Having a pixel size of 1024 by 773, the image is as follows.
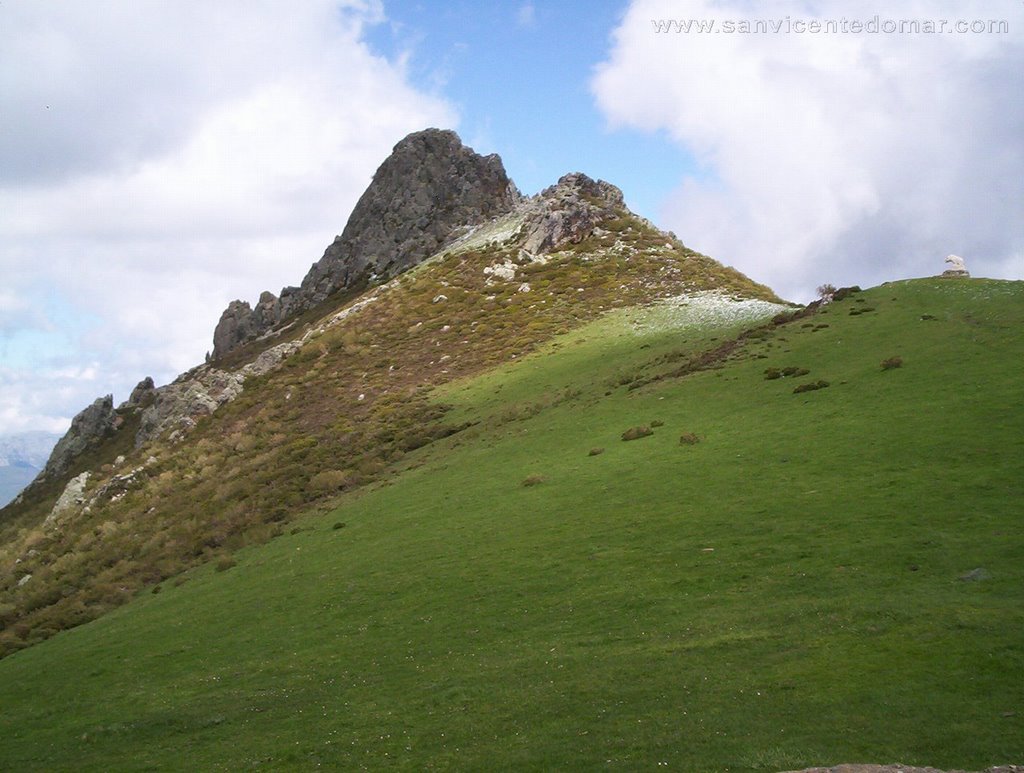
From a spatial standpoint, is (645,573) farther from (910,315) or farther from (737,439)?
(910,315)

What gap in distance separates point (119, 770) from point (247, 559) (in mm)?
A: 19040

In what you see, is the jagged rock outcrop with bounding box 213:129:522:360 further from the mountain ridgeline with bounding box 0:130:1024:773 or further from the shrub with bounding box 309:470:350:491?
the shrub with bounding box 309:470:350:491

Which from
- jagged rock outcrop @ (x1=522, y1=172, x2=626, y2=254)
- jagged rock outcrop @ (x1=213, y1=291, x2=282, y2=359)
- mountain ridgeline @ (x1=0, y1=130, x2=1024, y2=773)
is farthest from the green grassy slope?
jagged rock outcrop @ (x1=213, y1=291, x2=282, y2=359)

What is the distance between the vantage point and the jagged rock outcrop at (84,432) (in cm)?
9438

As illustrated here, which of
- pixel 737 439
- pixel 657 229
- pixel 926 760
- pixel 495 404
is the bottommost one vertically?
pixel 926 760

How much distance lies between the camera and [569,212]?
9106 centimetres

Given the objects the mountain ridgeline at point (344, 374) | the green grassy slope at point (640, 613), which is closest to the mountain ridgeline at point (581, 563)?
Answer: the green grassy slope at point (640, 613)

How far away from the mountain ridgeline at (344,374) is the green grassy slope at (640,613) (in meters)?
8.42

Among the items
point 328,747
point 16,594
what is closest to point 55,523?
point 16,594

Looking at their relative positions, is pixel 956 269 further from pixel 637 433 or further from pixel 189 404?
pixel 189 404

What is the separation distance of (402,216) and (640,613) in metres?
105

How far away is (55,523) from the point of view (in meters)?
59.8

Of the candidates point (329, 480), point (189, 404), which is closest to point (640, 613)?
point (329, 480)

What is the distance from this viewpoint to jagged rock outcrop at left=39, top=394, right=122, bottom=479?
94375 mm
